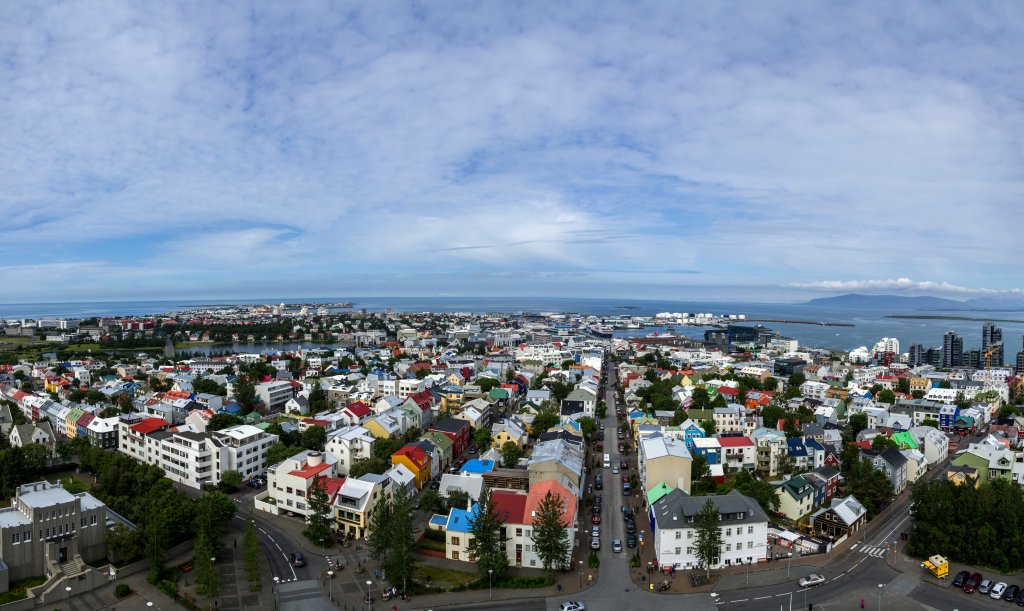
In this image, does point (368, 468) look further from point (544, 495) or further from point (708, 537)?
point (708, 537)

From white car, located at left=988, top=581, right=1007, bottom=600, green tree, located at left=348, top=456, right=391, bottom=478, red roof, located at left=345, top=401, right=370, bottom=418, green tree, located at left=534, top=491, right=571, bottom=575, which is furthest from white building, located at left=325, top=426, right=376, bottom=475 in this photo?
white car, located at left=988, top=581, right=1007, bottom=600

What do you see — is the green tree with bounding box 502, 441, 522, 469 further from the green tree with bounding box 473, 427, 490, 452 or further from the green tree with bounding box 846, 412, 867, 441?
the green tree with bounding box 846, 412, 867, 441

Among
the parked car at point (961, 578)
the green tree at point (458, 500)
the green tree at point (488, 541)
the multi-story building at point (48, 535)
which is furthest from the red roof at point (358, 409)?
the parked car at point (961, 578)

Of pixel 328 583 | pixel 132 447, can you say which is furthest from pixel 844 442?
pixel 132 447

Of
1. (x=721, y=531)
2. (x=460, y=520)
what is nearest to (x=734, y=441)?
(x=721, y=531)

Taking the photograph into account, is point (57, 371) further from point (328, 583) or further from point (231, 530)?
point (328, 583)

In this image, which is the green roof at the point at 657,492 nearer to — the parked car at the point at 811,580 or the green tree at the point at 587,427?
the parked car at the point at 811,580
